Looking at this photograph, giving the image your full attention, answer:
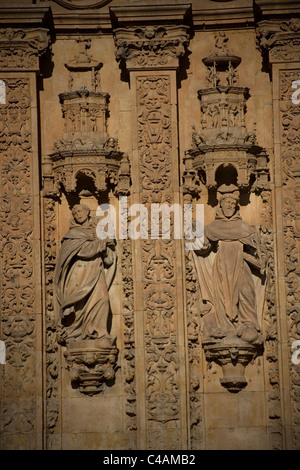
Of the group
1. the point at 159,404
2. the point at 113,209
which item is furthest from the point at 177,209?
the point at 159,404

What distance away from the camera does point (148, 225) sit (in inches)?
922

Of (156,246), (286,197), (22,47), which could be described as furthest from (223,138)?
(22,47)

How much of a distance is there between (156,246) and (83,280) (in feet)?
3.25

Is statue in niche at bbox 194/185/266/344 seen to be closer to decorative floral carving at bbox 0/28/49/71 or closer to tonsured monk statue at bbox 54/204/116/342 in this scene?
tonsured monk statue at bbox 54/204/116/342

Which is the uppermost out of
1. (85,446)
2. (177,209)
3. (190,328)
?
(177,209)

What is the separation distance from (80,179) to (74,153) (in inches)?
16.8

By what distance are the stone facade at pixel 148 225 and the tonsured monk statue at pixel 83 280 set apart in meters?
0.02

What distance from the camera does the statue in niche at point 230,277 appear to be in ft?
76.3

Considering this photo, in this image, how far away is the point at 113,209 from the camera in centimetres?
2375

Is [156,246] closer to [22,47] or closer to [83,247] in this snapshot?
[83,247]

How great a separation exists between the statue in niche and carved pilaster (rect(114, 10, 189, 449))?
0.39 meters

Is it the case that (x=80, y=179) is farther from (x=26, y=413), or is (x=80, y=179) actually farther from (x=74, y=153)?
(x=26, y=413)

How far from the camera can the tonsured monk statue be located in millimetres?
23266

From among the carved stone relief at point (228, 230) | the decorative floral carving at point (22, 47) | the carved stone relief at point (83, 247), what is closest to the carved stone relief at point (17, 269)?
the decorative floral carving at point (22, 47)
